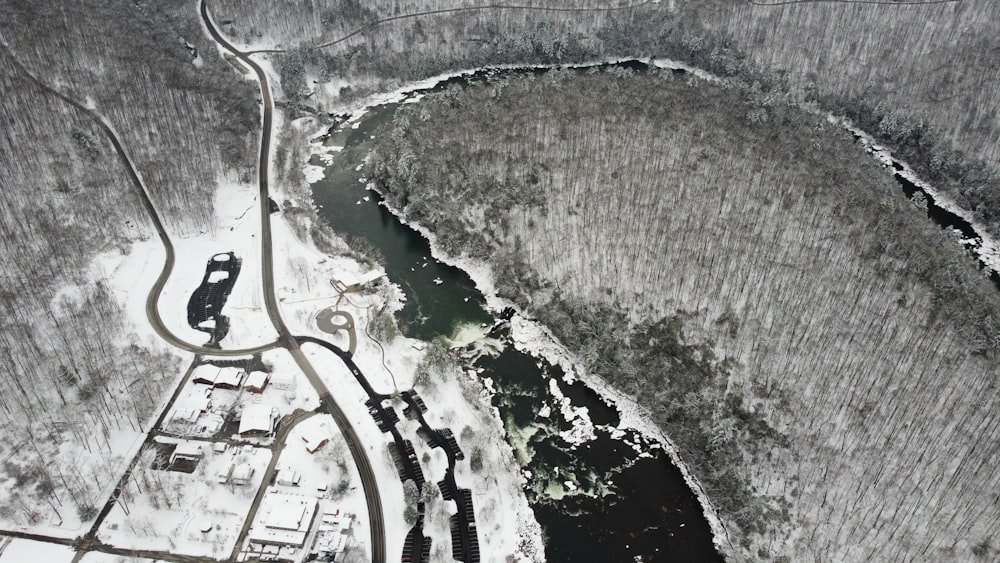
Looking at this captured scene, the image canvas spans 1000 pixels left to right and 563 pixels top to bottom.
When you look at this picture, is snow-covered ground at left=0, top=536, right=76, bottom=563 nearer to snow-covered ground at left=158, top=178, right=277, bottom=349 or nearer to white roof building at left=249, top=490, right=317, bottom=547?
white roof building at left=249, top=490, right=317, bottom=547

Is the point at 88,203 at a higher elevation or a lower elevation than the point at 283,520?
higher

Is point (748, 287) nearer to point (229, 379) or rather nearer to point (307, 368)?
point (307, 368)

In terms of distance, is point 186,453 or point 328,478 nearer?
point 328,478

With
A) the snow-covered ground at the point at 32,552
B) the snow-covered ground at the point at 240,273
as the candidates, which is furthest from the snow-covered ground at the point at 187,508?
the snow-covered ground at the point at 240,273

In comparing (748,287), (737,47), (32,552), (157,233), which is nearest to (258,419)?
(32,552)

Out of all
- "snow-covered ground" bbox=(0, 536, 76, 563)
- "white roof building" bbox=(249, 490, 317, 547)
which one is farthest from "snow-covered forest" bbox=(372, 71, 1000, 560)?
"snow-covered ground" bbox=(0, 536, 76, 563)

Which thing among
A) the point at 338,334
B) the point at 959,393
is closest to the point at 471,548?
the point at 338,334
